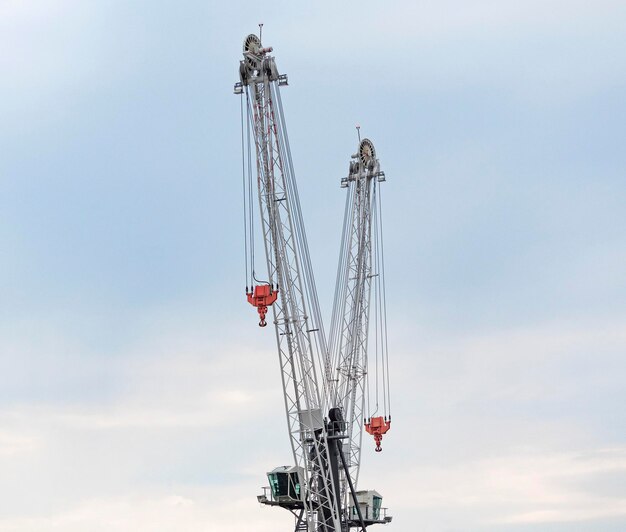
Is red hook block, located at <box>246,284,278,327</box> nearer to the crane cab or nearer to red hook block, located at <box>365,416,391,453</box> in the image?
the crane cab

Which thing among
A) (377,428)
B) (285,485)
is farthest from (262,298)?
(377,428)

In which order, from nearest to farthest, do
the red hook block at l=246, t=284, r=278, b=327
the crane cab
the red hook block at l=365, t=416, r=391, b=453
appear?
the red hook block at l=246, t=284, r=278, b=327
the crane cab
the red hook block at l=365, t=416, r=391, b=453

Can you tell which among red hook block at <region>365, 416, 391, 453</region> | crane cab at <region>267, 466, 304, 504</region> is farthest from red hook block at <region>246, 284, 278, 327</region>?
red hook block at <region>365, 416, 391, 453</region>

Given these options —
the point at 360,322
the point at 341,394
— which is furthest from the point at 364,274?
the point at 341,394

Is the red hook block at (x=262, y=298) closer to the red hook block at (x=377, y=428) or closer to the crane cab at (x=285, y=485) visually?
the crane cab at (x=285, y=485)

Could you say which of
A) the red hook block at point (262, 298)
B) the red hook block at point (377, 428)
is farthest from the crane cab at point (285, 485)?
the red hook block at point (262, 298)

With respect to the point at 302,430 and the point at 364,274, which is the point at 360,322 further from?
the point at 302,430

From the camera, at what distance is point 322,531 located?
106250 millimetres

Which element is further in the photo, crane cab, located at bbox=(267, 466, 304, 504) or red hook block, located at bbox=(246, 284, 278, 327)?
crane cab, located at bbox=(267, 466, 304, 504)

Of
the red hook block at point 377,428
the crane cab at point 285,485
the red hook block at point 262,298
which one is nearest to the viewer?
the red hook block at point 262,298

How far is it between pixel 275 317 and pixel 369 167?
36154 mm

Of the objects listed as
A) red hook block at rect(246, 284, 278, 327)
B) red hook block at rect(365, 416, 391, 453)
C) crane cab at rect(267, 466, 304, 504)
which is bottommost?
crane cab at rect(267, 466, 304, 504)

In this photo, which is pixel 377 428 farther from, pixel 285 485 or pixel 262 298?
pixel 262 298

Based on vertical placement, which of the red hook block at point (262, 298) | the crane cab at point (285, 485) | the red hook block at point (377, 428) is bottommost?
the crane cab at point (285, 485)
